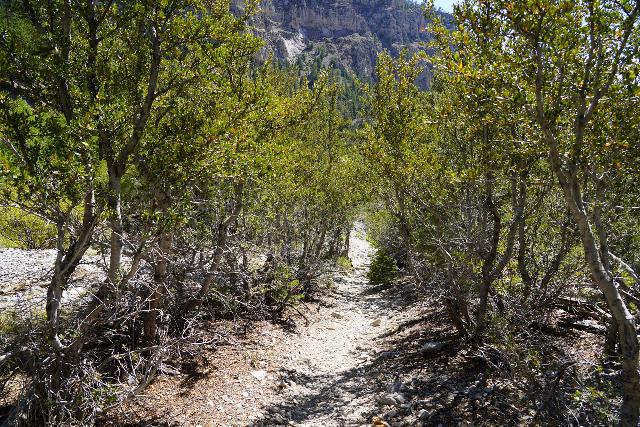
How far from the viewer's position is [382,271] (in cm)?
2116

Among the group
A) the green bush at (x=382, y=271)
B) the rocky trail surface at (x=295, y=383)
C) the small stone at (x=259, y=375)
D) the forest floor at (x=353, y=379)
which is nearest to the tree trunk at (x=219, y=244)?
the forest floor at (x=353, y=379)

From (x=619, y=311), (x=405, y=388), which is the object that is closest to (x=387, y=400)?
(x=405, y=388)

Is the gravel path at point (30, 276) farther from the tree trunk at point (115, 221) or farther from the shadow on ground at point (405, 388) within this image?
the shadow on ground at point (405, 388)

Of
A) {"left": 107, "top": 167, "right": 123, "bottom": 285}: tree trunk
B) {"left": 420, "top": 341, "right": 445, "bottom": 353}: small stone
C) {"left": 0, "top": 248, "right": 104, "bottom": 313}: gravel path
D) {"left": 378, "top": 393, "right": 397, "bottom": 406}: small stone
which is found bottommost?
{"left": 0, "top": 248, "right": 104, "bottom": 313}: gravel path

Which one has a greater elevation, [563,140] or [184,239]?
[563,140]

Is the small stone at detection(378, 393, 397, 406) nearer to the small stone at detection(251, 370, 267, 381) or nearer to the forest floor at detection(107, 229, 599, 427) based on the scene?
the forest floor at detection(107, 229, 599, 427)

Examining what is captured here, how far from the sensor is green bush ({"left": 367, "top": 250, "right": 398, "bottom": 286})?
21.0m

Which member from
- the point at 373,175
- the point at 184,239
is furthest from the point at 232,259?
the point at 373,175

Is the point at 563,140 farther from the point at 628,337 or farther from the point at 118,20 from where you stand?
the point at 118,20

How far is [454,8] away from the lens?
17.7 feet

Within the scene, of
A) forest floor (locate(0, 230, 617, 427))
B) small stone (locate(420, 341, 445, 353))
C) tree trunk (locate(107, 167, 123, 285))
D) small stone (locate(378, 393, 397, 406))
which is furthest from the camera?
small stone (locate(420, 341, 445, 353))

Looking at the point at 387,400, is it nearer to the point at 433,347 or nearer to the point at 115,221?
the point at 433,347

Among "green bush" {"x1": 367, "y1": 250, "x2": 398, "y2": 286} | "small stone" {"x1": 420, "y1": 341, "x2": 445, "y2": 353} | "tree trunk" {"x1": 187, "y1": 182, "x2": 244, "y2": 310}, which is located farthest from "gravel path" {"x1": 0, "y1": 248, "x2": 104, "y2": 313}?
"green bush" {"x1": 367, "y1": 250, "x2": 398, "y2": 286}

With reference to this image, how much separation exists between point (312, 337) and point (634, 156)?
30.0 feet
